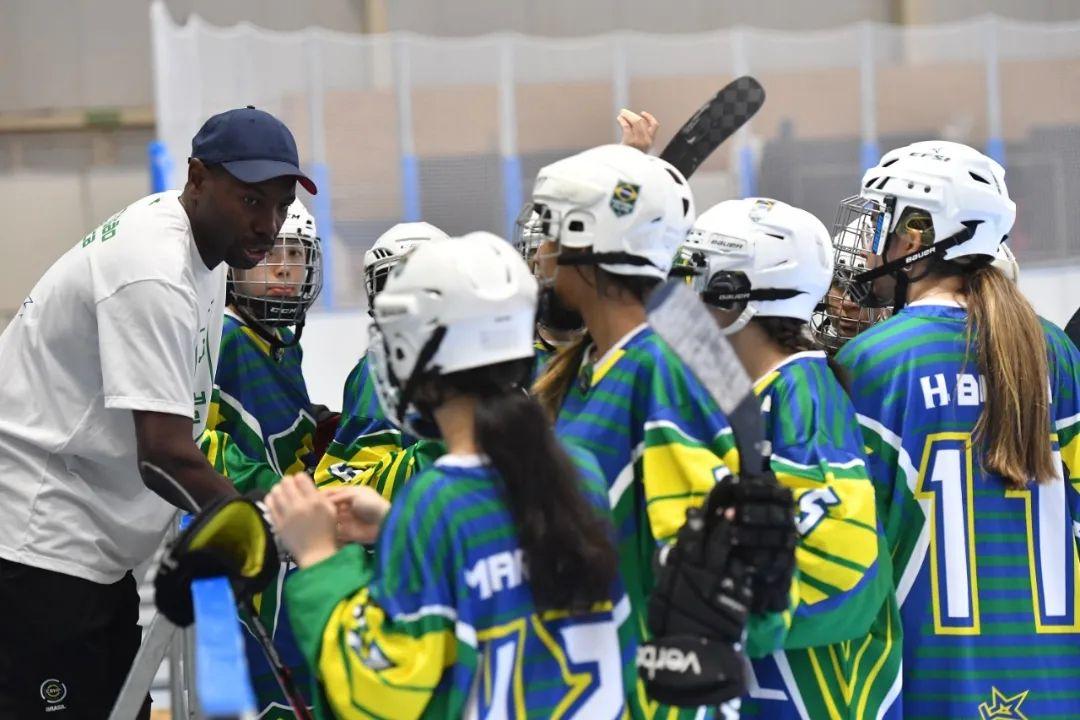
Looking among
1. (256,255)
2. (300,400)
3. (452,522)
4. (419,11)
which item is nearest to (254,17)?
(419,11)

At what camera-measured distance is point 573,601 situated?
Result: 68.0 inches

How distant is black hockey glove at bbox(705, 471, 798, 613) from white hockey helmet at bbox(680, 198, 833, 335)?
704 mm

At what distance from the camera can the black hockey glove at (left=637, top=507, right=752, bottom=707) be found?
5.80ft

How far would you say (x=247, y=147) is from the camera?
2469mm

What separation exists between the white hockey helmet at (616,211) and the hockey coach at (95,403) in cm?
56

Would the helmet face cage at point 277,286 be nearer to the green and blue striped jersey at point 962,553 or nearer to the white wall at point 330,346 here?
the green and blue striped jersey at point 962,553

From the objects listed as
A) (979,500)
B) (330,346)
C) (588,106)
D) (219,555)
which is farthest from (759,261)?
(588,106)

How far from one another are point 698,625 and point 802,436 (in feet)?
1.89

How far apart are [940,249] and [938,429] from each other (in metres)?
0.34

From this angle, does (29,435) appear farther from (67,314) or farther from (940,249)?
(940,249)

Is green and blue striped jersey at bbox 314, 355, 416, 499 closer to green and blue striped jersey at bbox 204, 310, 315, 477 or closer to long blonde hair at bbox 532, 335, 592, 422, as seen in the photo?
green and blue striped jersey at bbox 204, 310, 315, 477

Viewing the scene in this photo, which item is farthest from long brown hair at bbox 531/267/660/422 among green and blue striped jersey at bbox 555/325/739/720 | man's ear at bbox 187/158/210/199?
man's ear at bbox 187/158/210/199

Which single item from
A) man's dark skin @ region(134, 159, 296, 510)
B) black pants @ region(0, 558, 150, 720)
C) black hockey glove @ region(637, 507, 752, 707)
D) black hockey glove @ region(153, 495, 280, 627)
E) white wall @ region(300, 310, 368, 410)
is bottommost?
black pants @ region(0, 558, 150, 720)

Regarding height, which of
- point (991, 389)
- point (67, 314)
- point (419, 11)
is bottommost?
point (991, 389)
